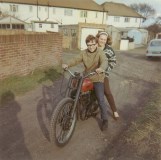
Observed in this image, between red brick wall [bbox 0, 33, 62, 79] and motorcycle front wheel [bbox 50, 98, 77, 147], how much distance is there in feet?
13.8

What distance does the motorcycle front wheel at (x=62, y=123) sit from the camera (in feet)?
12.7

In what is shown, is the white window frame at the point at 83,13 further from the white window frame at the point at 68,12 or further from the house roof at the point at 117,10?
the house roof at the point at 117,10

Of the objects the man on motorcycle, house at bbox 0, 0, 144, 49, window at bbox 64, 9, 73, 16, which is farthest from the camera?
window at bbox 64, 9, 73, 16

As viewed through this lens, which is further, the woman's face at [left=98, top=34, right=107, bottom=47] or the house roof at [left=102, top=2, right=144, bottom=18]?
the house roof at [left=102, top=2, right=144, bottom=18]

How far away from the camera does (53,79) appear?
30.0 feet

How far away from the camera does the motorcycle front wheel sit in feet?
12.7

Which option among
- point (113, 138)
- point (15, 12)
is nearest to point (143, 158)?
point (113, 138)

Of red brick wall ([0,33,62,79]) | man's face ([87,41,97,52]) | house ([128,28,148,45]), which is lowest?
house ([128,28,148,45])

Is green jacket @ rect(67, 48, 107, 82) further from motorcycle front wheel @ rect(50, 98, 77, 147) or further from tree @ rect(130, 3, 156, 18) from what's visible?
tree @ rect(130, 3, 156, 18)

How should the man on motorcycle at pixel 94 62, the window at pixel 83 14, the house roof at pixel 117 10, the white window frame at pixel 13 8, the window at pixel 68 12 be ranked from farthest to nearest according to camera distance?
the house roof at pixel 117 10
the window at pixel 83 14
the window at pixel 68 12
the white window frame at pixel 13 8
the man on motorcycle at pixel 94 62

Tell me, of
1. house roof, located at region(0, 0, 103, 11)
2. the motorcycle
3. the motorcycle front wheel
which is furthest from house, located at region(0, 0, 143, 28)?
the motorcycle front wheel

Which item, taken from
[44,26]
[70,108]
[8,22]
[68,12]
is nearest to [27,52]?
[70,108]

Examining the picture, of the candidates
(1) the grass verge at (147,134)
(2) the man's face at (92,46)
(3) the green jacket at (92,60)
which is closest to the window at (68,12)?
(1) the grass verge at (147,134)

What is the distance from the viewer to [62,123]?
13.6 ft
